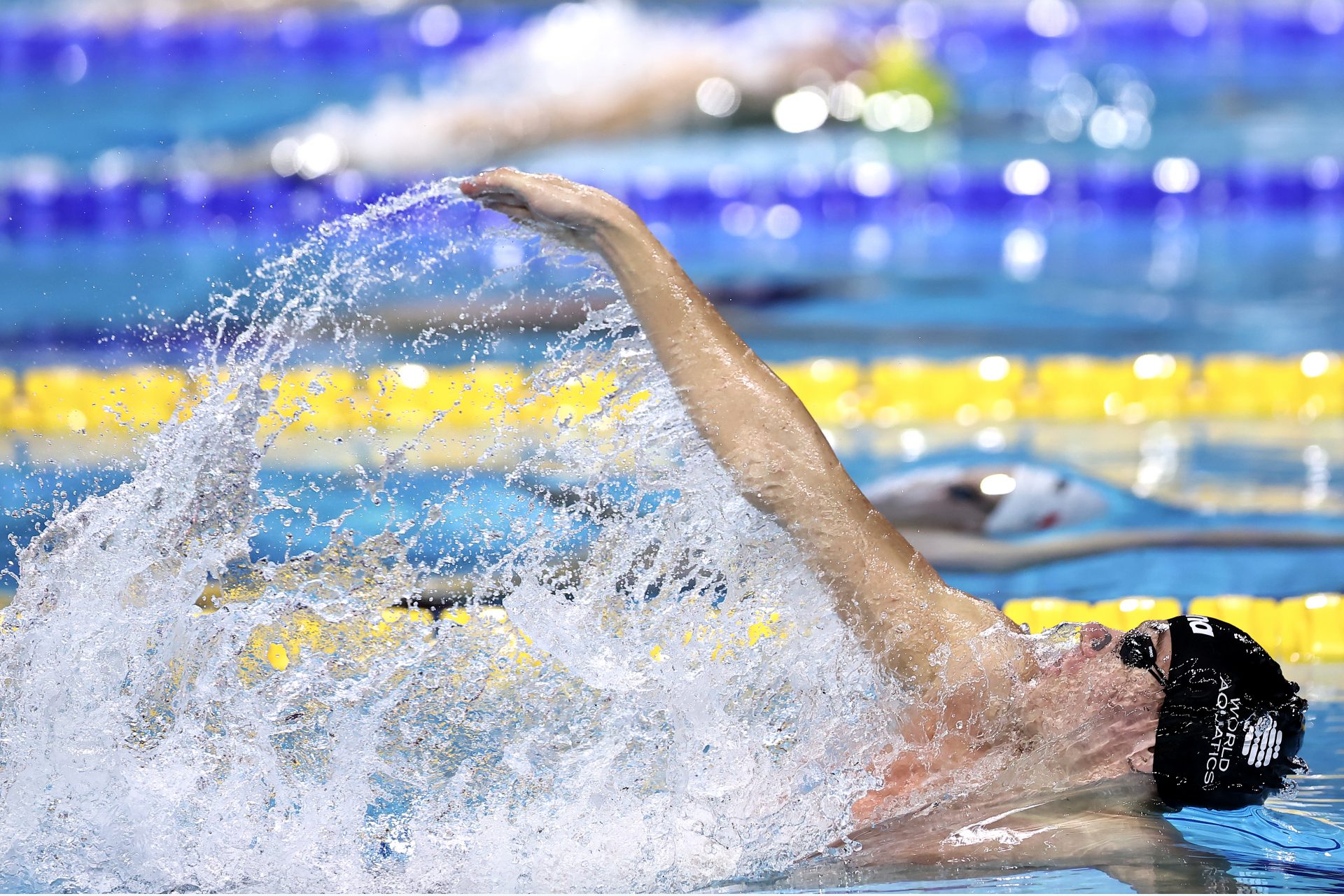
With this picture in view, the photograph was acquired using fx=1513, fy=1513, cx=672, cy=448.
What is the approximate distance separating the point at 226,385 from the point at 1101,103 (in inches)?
291

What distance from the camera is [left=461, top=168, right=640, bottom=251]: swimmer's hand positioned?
5.96 ft

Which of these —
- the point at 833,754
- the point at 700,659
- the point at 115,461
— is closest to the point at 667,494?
the point at 700,659

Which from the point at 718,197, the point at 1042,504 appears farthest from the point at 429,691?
the point at 718,197

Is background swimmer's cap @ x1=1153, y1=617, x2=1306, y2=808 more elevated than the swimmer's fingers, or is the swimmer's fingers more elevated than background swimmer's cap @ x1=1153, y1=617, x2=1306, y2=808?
the swimmer's fingers

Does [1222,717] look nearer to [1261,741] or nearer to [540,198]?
[1261,741]

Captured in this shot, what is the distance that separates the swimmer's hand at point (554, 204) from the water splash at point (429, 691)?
7cm

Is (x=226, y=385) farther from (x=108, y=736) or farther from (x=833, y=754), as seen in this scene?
(x=833, y=754)

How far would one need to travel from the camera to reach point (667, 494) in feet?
6.45

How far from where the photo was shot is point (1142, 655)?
1896 mm

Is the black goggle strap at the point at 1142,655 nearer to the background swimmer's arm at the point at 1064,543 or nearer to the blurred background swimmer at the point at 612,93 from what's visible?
the background swimmer's arm at the point at 1064,543

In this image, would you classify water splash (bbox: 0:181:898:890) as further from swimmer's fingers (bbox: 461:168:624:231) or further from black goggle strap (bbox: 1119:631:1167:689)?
black goggle strap (bbox: 1119:631:1167:689)

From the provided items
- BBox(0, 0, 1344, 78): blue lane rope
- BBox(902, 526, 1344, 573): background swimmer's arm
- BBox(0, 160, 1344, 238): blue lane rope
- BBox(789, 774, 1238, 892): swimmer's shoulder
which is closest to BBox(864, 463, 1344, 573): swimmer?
BBox(902, 526, 1344, 573): background swimmer's arm

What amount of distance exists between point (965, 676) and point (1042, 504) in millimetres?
1642

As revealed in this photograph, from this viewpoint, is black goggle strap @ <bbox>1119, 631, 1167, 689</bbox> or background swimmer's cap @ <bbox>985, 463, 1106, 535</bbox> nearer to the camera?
black goggle strap @ <bbox>1119, 631, 1167, 689</bbox>
